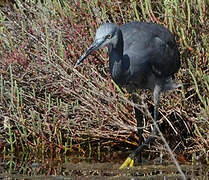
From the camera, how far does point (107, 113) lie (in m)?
5.37

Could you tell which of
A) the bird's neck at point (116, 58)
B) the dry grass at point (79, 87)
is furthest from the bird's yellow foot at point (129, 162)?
the bird's neck at point (116, 58)

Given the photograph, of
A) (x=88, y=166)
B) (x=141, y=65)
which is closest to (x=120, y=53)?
(x=141, y=65)

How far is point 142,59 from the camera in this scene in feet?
17.3

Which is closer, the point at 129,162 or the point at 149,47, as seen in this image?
the point at 129,162

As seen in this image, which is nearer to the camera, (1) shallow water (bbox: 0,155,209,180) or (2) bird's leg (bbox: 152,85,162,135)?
(1) shallow water (bbox: 0,155,209,180)

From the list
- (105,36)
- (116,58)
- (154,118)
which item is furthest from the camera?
(154,118)

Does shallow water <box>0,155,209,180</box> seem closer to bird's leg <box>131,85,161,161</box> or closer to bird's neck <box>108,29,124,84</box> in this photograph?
bird's leg <box>131,85,161,161</box>

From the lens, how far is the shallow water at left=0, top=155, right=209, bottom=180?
181 inches

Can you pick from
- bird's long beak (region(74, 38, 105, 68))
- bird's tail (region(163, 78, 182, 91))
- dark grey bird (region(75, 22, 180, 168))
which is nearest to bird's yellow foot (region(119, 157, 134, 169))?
dark grey bird (region(75, 22, 180, 168))

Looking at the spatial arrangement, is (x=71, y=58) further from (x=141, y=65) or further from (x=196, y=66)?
(x=196, y=66)

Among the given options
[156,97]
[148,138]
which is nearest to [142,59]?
[156,97]

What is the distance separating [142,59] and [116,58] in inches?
12.0

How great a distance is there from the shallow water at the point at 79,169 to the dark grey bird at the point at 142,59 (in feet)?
0.78

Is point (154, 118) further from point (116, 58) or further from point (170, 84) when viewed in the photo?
point (116, 58)
